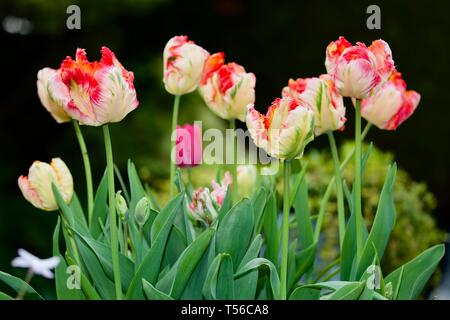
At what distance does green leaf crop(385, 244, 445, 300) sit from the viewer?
1.21 meters

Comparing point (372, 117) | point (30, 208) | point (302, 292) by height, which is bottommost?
point (30, 208)

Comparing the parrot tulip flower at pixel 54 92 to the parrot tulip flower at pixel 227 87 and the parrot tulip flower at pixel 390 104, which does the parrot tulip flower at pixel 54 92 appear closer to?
the parrot tulip flower at pixel 227 87

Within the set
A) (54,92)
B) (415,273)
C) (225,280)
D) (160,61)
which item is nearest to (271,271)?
(225,280)

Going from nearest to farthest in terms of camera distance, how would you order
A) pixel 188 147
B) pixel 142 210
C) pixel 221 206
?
pixel 142 210 → pixel 221 206 → pixel 188 147

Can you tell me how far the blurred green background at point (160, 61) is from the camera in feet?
13.3

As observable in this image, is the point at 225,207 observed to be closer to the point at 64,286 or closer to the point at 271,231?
the point at 271,231

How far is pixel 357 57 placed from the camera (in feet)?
3.52

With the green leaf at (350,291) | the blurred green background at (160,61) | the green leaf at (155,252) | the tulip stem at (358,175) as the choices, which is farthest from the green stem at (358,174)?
the blurred green background at (160,61)

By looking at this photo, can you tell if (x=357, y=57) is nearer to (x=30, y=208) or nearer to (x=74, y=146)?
(x=30, y=208)

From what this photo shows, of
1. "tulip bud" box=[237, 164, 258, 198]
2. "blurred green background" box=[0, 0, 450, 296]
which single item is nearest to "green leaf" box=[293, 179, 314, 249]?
"tulip bud" box=[237, 164, 258, 198]

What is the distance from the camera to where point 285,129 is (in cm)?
100

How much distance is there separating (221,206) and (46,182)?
0.86ft

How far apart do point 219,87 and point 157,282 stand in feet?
1.07

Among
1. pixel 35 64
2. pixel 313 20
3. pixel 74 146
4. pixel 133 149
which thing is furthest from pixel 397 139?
pixel 35 64
